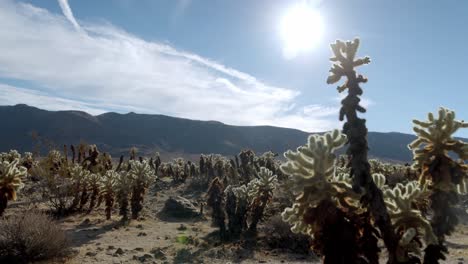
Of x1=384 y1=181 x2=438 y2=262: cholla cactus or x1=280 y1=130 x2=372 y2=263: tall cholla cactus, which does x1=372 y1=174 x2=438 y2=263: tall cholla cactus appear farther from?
x1=280 y1=130 x2=372 y2=263: tall cholla cactus

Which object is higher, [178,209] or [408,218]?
[408,218]

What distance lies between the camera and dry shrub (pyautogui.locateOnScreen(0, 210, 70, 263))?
1210 cm

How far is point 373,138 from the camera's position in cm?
17550

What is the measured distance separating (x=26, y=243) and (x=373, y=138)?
17670 centimetres

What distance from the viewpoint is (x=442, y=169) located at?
6719 mm

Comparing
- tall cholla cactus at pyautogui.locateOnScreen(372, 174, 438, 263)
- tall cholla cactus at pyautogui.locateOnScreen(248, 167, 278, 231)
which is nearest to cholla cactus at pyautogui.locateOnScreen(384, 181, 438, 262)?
tall cholla cactus at pyautogui.locateOnScreen(372, 174, 438, 263)

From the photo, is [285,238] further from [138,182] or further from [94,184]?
[94,184]

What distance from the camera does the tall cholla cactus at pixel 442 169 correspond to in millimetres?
6691

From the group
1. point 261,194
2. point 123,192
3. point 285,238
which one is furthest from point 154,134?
point 285,238

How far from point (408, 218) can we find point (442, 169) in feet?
3.47

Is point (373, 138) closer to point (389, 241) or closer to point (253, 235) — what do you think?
point (253, 235)

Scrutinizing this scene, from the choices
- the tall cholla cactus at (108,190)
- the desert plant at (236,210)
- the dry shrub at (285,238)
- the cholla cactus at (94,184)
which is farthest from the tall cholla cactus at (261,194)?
the cholla cactus at (94,184)

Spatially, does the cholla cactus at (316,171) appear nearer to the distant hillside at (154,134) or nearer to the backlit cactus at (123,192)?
the backlit cactus at (123,192)

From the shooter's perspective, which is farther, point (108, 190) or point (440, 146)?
point (108, 190)
